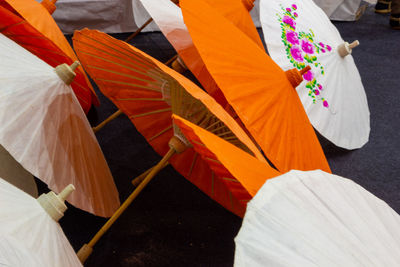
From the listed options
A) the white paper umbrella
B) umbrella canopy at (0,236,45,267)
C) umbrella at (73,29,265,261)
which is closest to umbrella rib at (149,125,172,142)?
umbrella at (73,29,265,261)

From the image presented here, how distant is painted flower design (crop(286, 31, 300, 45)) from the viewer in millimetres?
1353

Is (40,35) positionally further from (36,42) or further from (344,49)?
(344,49)

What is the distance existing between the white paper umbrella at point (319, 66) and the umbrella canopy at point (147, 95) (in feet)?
1.23

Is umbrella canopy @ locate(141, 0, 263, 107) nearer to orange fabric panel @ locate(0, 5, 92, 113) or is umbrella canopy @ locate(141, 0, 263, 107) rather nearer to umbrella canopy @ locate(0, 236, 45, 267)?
orange fabric panel @ locate(0, 5, 92, 113)

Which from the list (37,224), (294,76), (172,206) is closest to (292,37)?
(294,76)

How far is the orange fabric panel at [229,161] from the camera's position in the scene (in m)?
0.67

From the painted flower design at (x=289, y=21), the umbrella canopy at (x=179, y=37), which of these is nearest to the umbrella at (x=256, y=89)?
the umbrella canopy at (x=179, y=37)

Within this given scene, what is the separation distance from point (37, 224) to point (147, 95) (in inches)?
22.7

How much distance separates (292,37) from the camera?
4.50 ft

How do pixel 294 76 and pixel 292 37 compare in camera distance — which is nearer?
pixel 294 76

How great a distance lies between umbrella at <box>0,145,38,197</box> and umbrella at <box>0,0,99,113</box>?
0.27 m

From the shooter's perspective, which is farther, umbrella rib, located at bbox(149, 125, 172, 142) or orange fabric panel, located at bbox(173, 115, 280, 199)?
umbrella rib, located at bbox(149, 125, 172, 142)

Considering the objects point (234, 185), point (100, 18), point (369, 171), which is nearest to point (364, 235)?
point (234, 185)

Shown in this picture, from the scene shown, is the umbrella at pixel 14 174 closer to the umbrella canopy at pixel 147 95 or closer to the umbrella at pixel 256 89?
the umbrella canopy at pixel 147 95
